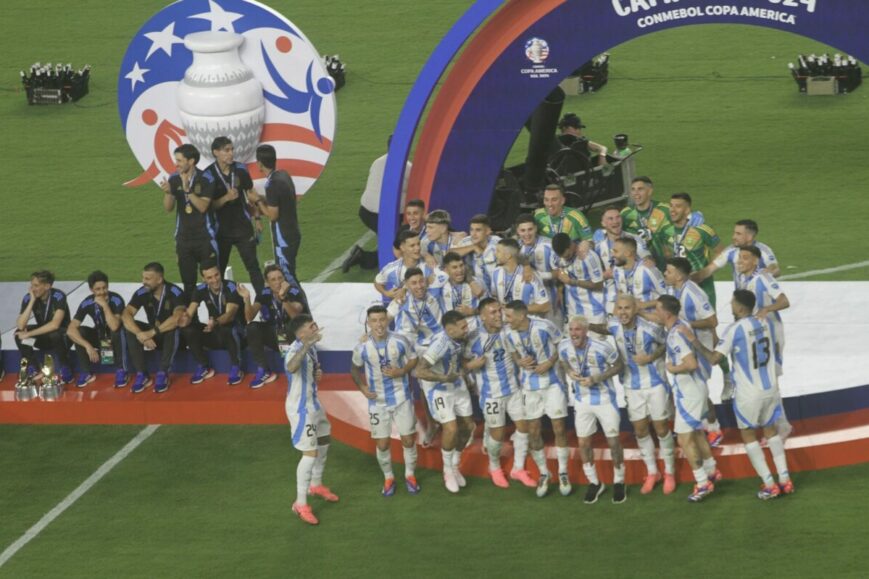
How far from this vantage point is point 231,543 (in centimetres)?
1285

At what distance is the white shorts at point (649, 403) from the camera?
12.9 metres

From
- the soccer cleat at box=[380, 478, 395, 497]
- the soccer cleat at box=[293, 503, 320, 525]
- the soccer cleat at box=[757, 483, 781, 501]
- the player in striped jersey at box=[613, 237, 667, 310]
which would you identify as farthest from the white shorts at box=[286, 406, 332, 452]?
the soccer cleat at box=[757, 483, 781, 501]

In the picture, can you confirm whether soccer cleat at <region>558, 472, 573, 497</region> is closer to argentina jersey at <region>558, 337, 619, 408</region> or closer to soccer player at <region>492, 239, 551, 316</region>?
argentina jersey at <region>558, 337, 619, 408</region>

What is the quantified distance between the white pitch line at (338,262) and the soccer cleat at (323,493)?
5.37 metres

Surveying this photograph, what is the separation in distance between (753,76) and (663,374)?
43.6 ft

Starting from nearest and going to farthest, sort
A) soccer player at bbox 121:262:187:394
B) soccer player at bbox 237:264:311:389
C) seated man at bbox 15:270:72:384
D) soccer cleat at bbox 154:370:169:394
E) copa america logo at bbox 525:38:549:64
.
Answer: copa america logo at bbox 525:38:549:64 → soccer player at bbox 237:264:311:389 → soccer player at bbox 121:262:187:394 → soccer cleat at bbox 154:370:169:394 → seated man at bbox 15:270:72:384

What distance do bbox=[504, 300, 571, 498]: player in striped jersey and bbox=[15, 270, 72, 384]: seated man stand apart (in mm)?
4652

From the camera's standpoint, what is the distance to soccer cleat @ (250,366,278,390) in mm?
15289

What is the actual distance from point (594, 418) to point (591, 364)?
1.53ft

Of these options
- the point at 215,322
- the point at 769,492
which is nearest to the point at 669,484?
the point at 769,492

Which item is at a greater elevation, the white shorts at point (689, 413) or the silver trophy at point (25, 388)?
the silver trophy at point (25, 388)

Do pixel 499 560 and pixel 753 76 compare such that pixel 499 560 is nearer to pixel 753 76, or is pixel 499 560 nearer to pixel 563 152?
pixel 563 152

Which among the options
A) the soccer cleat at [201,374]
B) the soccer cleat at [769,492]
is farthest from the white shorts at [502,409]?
the soccer cleat at [201,374]

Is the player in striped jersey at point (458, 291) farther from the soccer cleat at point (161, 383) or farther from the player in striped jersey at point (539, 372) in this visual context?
the soccer cleat at point (161, 383)
